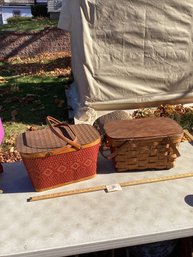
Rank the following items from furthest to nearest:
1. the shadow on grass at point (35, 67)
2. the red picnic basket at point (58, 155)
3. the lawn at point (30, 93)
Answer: the shadow on grass at point (35, 67), the lawn at point (30, 93), the red picnic basket at point (58, 155)

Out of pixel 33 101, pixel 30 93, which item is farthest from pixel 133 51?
pixel 30 93

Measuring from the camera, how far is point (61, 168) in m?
2.66

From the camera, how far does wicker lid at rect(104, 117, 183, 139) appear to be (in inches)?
109

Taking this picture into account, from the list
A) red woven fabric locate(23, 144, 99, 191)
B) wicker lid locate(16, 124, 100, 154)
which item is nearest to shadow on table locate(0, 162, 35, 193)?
red woven fabric locate(23, 144, 99, 191)

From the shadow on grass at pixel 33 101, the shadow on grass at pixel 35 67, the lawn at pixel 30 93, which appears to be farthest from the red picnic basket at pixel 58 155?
the shadow on grass at pixel 35 67

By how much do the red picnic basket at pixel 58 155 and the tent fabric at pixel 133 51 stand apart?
11.4 ft

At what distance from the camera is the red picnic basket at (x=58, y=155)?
256 cm

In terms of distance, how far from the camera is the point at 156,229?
2.22 m

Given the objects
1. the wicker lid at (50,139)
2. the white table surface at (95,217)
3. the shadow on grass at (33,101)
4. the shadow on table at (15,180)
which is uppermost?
the wicker lid at (50,139)

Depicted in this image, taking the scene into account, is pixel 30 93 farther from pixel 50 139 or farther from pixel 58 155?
pixel 58 155

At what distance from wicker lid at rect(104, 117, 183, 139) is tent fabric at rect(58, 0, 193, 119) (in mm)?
3254

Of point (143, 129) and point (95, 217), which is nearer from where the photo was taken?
point (95, 217)

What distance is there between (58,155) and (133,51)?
4.09 m

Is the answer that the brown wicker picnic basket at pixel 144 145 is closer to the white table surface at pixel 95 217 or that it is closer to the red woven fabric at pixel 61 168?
the white table surface at pixel 95 217
